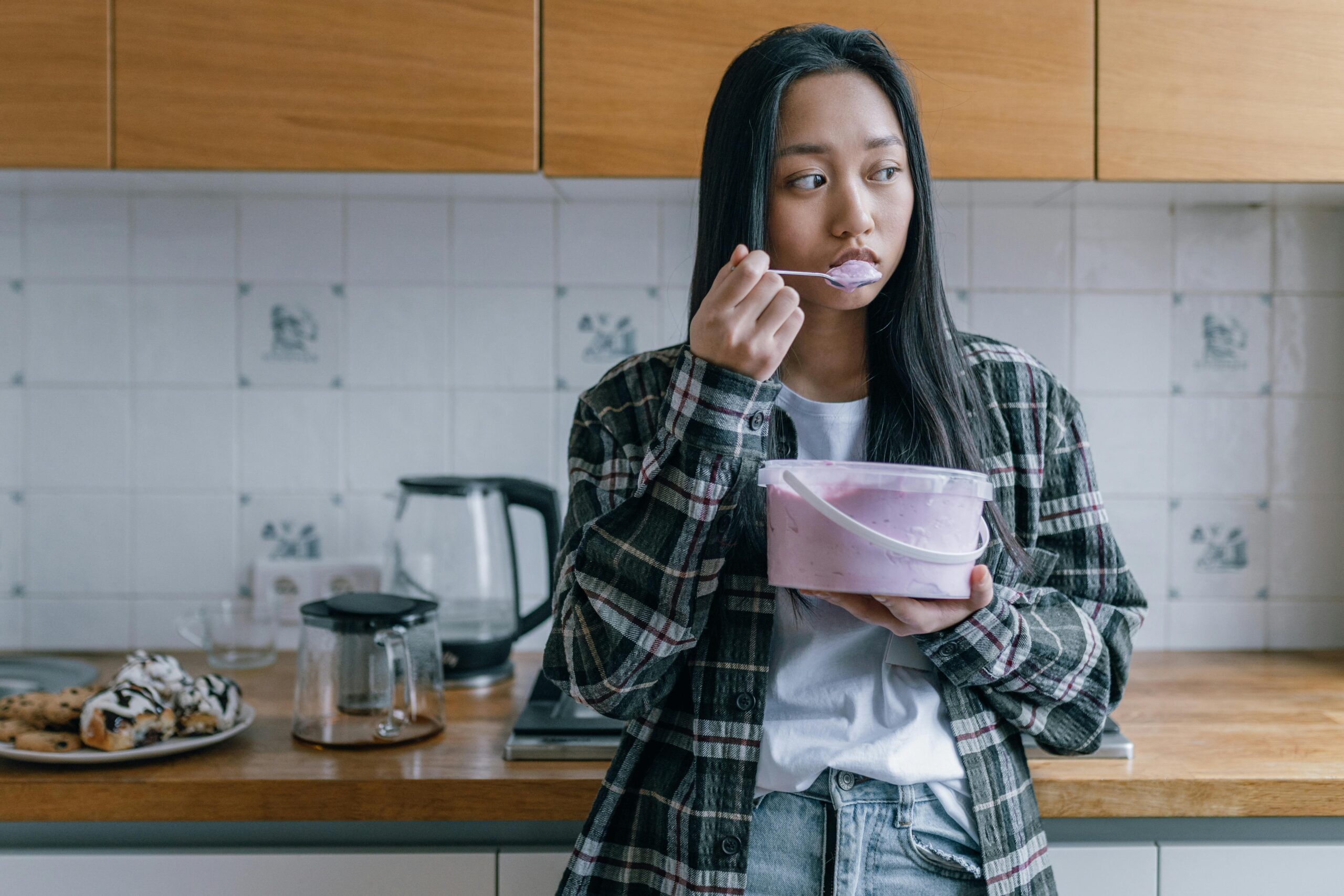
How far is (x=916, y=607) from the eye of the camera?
2.46 ft

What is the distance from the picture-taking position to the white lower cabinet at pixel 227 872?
105 centimetres

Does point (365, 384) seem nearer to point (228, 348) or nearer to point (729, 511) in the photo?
point (228, 348)

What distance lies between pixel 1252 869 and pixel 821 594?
0.67m

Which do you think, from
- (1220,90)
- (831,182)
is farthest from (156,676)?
(1220,90)

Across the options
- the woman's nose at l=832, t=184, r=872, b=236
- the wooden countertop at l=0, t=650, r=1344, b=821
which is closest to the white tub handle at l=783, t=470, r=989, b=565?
the woman's nose at l=832, t=184, r=872, b=236

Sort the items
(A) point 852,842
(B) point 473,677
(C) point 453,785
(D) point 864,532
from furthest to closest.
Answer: (B) point 473,677, (C) point 453,785, (A) point 852,842, (D) point 864,532

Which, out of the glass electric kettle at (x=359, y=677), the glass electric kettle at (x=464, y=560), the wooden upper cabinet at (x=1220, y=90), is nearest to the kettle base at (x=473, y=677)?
the glass electric kettle at (x=464, y=560)

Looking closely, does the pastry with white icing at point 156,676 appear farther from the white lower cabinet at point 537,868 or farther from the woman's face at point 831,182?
the woman's face at point 831,182

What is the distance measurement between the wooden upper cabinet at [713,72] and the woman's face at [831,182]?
1.29 feet

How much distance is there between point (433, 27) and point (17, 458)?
93 cm

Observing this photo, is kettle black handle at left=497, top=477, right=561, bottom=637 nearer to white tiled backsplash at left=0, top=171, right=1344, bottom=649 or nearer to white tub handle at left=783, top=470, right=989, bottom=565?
white tiled backsplash at left=0, top=171, right=1344, bottom=649

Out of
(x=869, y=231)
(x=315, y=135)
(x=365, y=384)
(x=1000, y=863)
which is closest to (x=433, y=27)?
(x=315, y=135)

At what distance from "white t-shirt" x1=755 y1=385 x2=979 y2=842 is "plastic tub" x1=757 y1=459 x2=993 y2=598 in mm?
134

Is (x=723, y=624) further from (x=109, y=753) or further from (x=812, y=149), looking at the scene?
(x=109, y=753)
